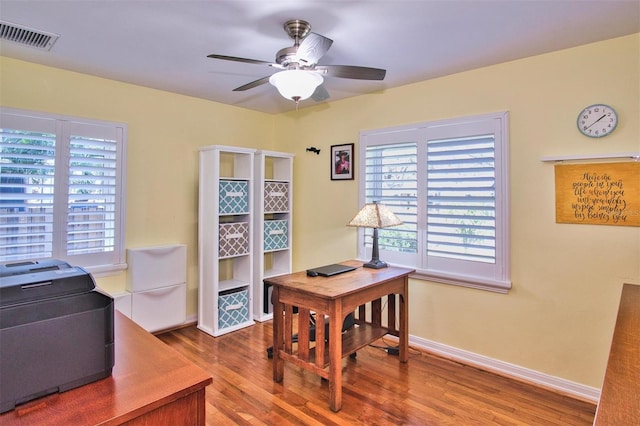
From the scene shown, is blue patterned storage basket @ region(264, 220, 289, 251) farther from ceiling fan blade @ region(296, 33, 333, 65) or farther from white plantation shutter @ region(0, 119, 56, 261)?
ceiling fan blade @ region(296, 33, 333, 65)

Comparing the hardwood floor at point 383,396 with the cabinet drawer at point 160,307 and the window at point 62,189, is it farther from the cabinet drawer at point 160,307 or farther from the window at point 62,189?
the window at point 62,189

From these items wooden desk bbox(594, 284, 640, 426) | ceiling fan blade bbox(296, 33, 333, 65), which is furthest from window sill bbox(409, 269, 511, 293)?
ceiling fan blade bbox(296, 33, 333, 65)

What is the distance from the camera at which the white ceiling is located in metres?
1.91

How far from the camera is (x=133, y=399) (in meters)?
0.98

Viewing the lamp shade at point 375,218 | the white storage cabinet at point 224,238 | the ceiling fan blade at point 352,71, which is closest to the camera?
the ceiling fan blade at point 352,71

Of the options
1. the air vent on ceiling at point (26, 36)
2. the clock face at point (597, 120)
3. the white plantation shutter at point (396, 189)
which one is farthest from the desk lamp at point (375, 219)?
the air vent on ceiling at point (26, 36)

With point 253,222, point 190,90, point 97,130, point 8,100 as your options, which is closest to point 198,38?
point 190,90

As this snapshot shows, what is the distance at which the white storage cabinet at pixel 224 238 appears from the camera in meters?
3.43

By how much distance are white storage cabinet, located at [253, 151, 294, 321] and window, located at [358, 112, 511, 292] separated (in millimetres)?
1011

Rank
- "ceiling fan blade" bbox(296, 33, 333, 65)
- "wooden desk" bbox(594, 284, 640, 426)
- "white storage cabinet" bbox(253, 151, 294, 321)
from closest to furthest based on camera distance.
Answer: "wooden desk" bbox(594, 284, 640, 426) < "ceiling fan blade" bbox(296, 33, 333, 65) < "white storage cabinet" bbox(253, 151, 294, 321)

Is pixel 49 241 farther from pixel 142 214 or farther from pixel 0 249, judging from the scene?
pixel 142 214

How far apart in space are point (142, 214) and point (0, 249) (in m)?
1.03

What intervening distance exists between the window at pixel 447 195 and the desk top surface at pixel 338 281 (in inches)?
16.7

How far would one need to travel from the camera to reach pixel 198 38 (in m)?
2.30
